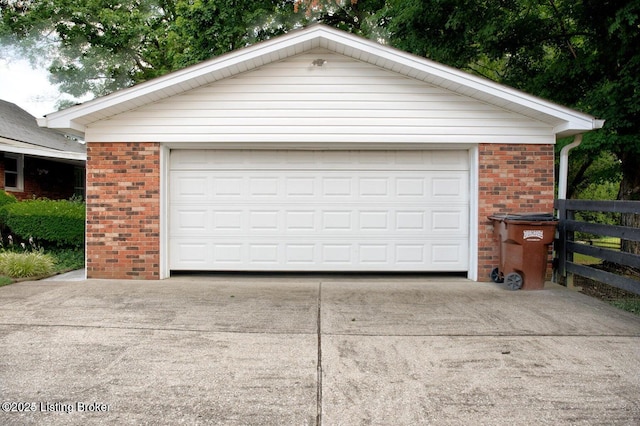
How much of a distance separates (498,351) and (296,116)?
4735 mm

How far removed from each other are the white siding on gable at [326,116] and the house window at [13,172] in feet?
22.9

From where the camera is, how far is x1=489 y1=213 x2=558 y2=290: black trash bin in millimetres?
6340

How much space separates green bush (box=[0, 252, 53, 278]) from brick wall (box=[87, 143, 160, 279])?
1.11m

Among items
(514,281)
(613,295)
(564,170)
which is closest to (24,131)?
(514,281)

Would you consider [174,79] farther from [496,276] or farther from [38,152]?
[38,152]

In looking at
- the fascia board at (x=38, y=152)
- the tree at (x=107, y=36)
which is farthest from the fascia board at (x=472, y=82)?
the fascia board at (x=38, y=152)

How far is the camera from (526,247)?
20.9ft

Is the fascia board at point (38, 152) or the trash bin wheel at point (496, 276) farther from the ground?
the fascia board at point (38, 152)

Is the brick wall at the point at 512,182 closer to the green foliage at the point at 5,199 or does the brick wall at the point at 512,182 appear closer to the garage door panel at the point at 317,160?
the garage door panel at the point at 317,160

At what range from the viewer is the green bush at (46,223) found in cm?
921

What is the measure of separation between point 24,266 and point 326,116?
574 cm

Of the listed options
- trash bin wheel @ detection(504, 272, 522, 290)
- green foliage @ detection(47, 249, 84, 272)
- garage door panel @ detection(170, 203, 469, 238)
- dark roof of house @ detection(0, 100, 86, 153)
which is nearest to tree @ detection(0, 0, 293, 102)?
dark roof of house @ detection(0, 100, 86, 153)

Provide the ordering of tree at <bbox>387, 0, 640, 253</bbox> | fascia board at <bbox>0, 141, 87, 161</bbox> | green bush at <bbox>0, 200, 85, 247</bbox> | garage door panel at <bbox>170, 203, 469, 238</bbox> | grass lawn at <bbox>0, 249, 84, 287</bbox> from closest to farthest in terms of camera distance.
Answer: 1. garage door panel at <bbox>170, 203, 469, 238</bbox>
2. tree at <bbox>387, 0, 640, 253</bbox>
3. grass lawn at <bbox>0, 249, 84, 287</bbox>
4. green bush at <bbox>0, 200, 85, 247</bbox>
5. fascia board at <bbox>0, 141, 87, 161</bbox>

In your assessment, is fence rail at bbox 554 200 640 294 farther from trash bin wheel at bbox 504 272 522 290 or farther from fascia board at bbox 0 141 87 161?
fascia board at bbox 0 141 87 161
